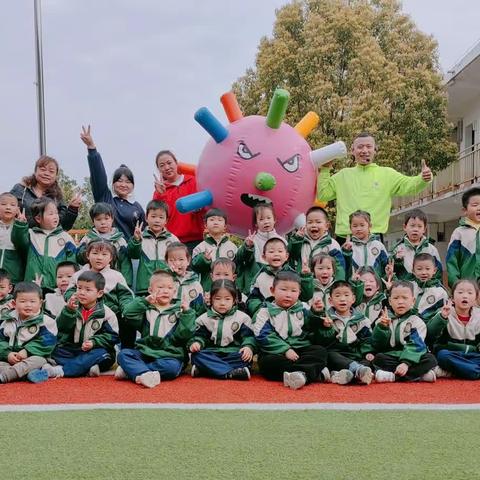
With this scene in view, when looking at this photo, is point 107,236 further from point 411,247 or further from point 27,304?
point 411,247

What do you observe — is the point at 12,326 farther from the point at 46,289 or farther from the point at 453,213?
the point at 453,213

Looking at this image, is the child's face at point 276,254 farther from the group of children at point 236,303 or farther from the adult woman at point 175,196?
the adult woman at point 175,196

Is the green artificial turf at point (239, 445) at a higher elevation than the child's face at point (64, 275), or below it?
below

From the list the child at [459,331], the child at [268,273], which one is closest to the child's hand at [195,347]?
the child at [268,273]

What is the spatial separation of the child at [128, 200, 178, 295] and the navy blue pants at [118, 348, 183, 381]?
3.31 ft

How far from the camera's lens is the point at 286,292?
4914 mm

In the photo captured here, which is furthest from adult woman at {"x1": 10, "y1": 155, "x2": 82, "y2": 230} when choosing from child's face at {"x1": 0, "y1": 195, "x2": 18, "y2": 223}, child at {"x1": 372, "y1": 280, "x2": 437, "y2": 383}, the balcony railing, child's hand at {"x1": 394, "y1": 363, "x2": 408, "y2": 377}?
the balcony railing

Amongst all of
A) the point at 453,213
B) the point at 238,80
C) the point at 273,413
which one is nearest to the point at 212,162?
the point at 273,413

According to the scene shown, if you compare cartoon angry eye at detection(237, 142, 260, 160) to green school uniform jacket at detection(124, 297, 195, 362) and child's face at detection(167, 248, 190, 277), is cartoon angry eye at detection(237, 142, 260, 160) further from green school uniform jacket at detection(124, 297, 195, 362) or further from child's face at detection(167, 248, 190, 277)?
green school uniform jacket at detection(124, 297, 195, 362)

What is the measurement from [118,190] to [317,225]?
1979 mm

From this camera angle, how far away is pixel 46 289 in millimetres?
5504

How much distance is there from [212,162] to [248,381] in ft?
7.19

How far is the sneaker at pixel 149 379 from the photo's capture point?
4.48m

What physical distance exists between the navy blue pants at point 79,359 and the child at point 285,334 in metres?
1.21
